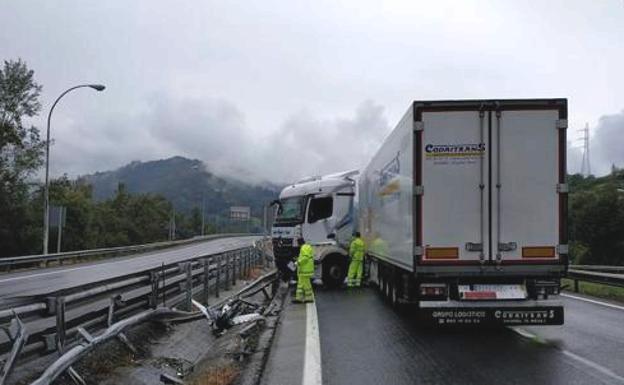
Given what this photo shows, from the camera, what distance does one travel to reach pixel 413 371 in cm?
763

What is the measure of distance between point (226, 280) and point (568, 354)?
1108cm

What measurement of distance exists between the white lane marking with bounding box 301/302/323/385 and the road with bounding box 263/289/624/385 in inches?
1.4

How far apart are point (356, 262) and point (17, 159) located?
39.2m

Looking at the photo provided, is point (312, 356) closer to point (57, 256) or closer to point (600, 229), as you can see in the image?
point (57, 256)

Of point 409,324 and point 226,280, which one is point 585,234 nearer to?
point 226,280

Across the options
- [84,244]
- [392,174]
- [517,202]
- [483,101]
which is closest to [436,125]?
[483,101]

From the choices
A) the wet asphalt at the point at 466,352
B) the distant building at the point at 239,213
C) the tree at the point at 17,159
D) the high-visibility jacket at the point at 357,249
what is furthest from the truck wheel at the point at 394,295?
the distant building at the point at 239,213

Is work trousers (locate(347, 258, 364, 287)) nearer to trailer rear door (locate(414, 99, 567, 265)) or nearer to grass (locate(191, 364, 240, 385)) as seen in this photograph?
trailer rear door (locate(414, 99, 567, 265))

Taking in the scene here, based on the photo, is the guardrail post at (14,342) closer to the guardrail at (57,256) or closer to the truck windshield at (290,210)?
the truck windshield at (290,210)

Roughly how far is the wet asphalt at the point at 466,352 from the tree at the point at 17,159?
1711 inches

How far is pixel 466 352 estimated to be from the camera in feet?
29.1

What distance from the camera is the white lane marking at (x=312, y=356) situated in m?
7.24

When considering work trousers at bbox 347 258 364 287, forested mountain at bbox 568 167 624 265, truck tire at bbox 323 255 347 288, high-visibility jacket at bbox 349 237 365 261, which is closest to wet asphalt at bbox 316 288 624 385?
high-visibility jacket at bbox 349 237 365 261

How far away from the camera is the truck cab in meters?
19.9
